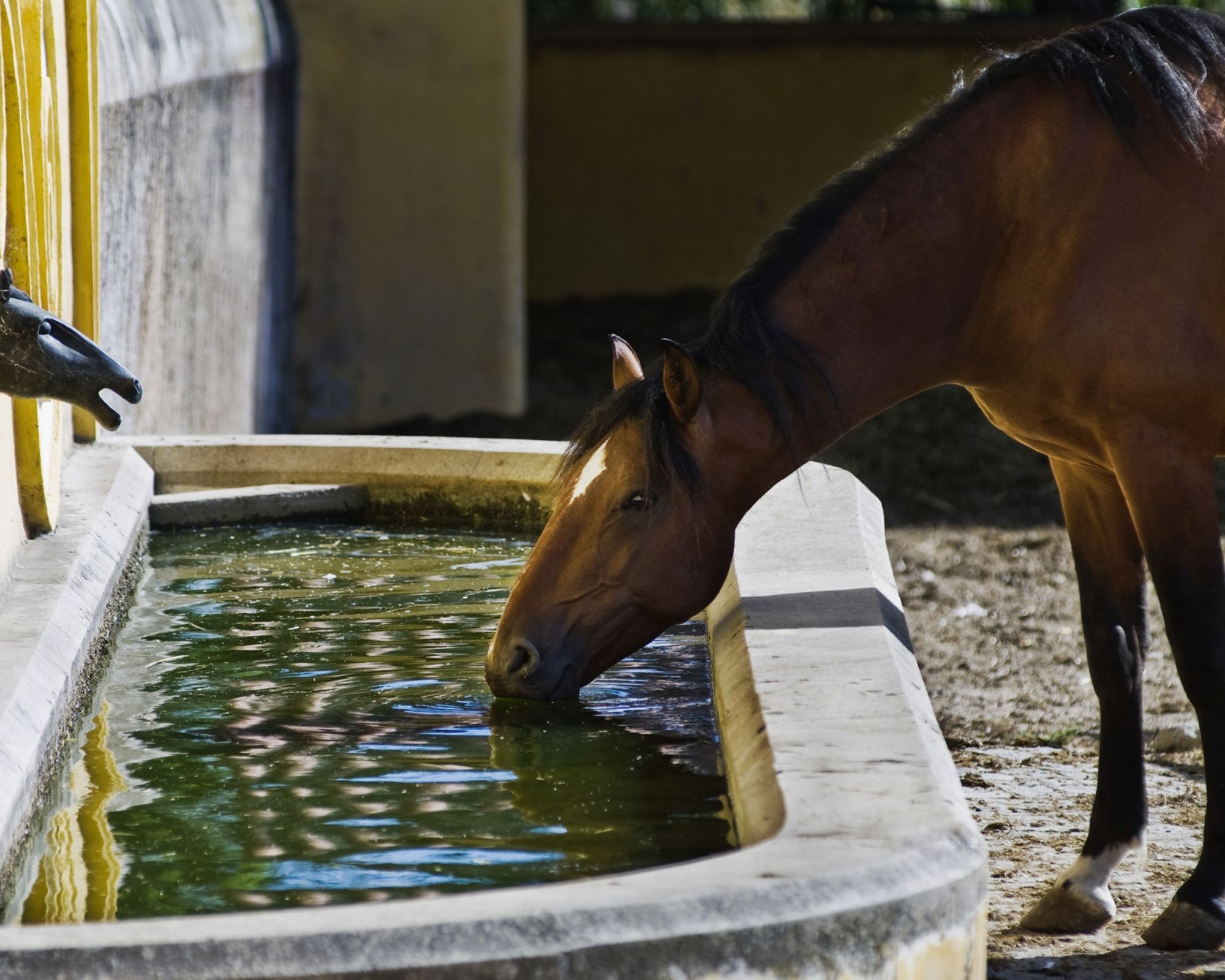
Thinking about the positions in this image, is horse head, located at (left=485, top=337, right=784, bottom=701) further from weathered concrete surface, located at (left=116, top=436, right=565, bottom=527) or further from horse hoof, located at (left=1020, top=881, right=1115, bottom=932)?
weathered concrete surface, located at (left=116, top=436, right=565, bottom=527)

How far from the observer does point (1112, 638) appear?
3.16m

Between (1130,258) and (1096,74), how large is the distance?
1.13 feet

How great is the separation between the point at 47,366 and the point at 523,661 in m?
0.97

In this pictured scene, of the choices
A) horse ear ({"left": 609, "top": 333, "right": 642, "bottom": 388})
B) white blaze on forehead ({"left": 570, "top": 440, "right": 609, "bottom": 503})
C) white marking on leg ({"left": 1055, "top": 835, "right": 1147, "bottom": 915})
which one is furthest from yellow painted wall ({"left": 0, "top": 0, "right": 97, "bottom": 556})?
white marking on leg ({"left": 1055, "top": 835, "right": 1147, "bottom": 915})

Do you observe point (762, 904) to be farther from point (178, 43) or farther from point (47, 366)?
point (178, 43)

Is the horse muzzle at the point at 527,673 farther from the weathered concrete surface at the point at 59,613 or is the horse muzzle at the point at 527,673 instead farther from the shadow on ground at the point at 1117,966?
the shadow on ground at the point at 1117,966

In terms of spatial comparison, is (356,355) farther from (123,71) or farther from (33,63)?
(33,63)

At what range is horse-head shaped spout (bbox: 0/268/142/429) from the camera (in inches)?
89.2

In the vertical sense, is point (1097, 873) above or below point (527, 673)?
below

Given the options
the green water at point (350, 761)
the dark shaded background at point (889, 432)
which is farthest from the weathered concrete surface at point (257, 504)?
the dark shaded background at point (889, 432)

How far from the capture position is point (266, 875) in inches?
80.6

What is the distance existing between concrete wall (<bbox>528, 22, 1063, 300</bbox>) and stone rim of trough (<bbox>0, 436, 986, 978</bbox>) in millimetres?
9382

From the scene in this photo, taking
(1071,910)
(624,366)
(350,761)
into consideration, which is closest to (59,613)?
(350,761)

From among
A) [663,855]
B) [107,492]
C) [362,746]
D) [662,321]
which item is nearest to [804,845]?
[663,855]
